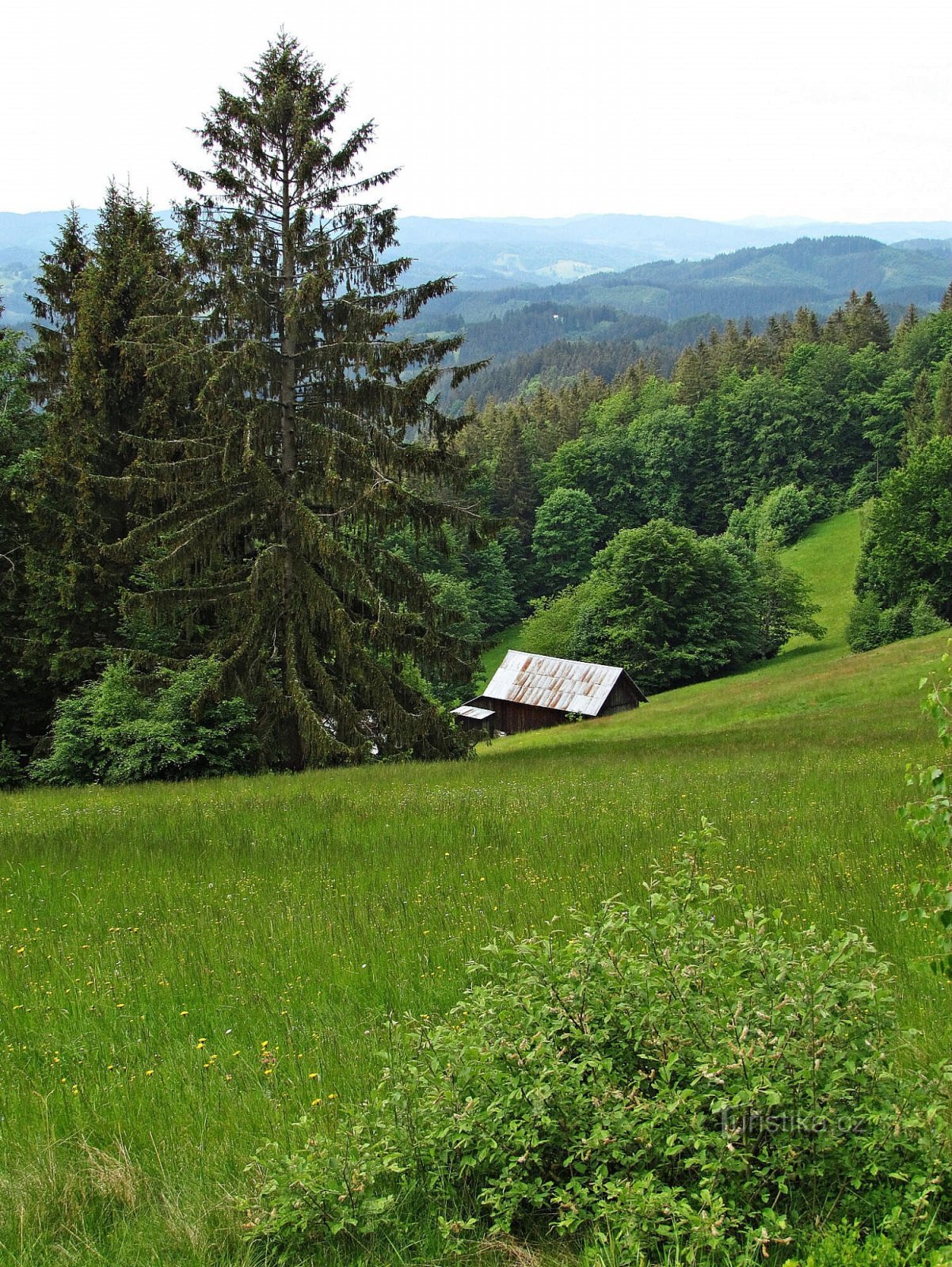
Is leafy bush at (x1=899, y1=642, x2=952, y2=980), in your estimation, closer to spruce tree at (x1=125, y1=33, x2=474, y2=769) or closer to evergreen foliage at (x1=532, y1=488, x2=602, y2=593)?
spruce tree at (x1=125, y1=33, x2=474, y2=769)

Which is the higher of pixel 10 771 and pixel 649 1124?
pixel 649 1124

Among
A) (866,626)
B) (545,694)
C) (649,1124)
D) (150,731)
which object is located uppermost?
(649,1124)

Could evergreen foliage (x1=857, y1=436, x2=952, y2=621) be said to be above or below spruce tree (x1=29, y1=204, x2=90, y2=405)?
below

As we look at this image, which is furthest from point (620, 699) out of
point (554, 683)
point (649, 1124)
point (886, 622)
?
point (649, 1124)

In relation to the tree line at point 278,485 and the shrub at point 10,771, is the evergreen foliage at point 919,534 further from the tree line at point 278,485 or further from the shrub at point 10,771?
the shrub at point 10,771

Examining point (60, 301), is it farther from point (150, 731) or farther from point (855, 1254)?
point (855, 1254)

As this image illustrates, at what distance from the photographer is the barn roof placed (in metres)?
56.5

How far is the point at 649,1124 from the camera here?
343cm

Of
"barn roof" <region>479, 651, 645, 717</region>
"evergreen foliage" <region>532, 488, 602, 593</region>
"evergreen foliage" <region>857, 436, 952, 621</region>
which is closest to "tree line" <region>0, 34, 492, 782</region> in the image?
"barn roof" <region>479, 651, 645, 717</region>

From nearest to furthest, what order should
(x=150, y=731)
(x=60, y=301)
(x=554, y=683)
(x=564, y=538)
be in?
(x=150, y=731)
(x=60, y=301)
(x=554, y=683)
(x=564, y=538)

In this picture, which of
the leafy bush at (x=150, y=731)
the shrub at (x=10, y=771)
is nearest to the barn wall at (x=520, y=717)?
the shrub at (x=10, y=771)

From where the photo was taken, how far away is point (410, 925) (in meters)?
7.13

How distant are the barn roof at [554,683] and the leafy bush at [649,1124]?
52.1m

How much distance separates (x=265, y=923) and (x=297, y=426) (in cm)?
1356
